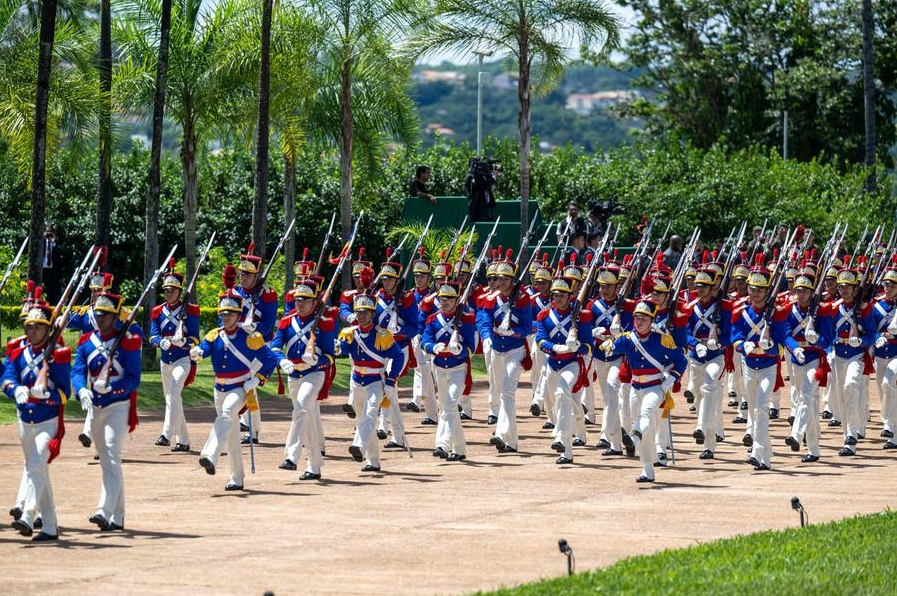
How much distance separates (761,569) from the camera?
11.3 m

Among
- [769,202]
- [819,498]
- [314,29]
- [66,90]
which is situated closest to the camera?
[819,498]

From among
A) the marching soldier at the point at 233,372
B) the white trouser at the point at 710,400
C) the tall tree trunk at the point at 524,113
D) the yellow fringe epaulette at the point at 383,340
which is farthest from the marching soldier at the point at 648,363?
the tall tree trunk at the point at 524,113

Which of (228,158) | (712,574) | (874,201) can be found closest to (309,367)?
(712,574)

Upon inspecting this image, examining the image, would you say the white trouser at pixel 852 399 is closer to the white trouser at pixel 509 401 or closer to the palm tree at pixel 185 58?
the white trouser at pixel 509 401

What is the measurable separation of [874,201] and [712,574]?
33.2m

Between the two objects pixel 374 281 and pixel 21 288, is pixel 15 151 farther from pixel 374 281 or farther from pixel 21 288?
pixel 21 288

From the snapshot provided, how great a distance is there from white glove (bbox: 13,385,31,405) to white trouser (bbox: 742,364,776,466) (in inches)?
325

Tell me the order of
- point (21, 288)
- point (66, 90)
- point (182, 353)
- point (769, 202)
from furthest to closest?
point (769, 202)
point (21, 288)
point (66, 90)
point (182, 353)

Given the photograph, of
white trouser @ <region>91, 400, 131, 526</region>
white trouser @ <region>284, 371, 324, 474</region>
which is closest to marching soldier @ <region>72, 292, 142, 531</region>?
white trouser @ <region>91, 400, 131, 526</region>

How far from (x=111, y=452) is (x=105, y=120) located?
12.0 metres

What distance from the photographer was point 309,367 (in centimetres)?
1714

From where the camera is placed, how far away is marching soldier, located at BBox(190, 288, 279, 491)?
1571 cm

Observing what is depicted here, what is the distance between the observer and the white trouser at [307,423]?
1667cm

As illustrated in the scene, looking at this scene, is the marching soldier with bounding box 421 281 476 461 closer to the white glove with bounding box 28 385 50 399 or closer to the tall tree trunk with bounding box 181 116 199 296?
the white glove with bounding box 28 385 50 399
